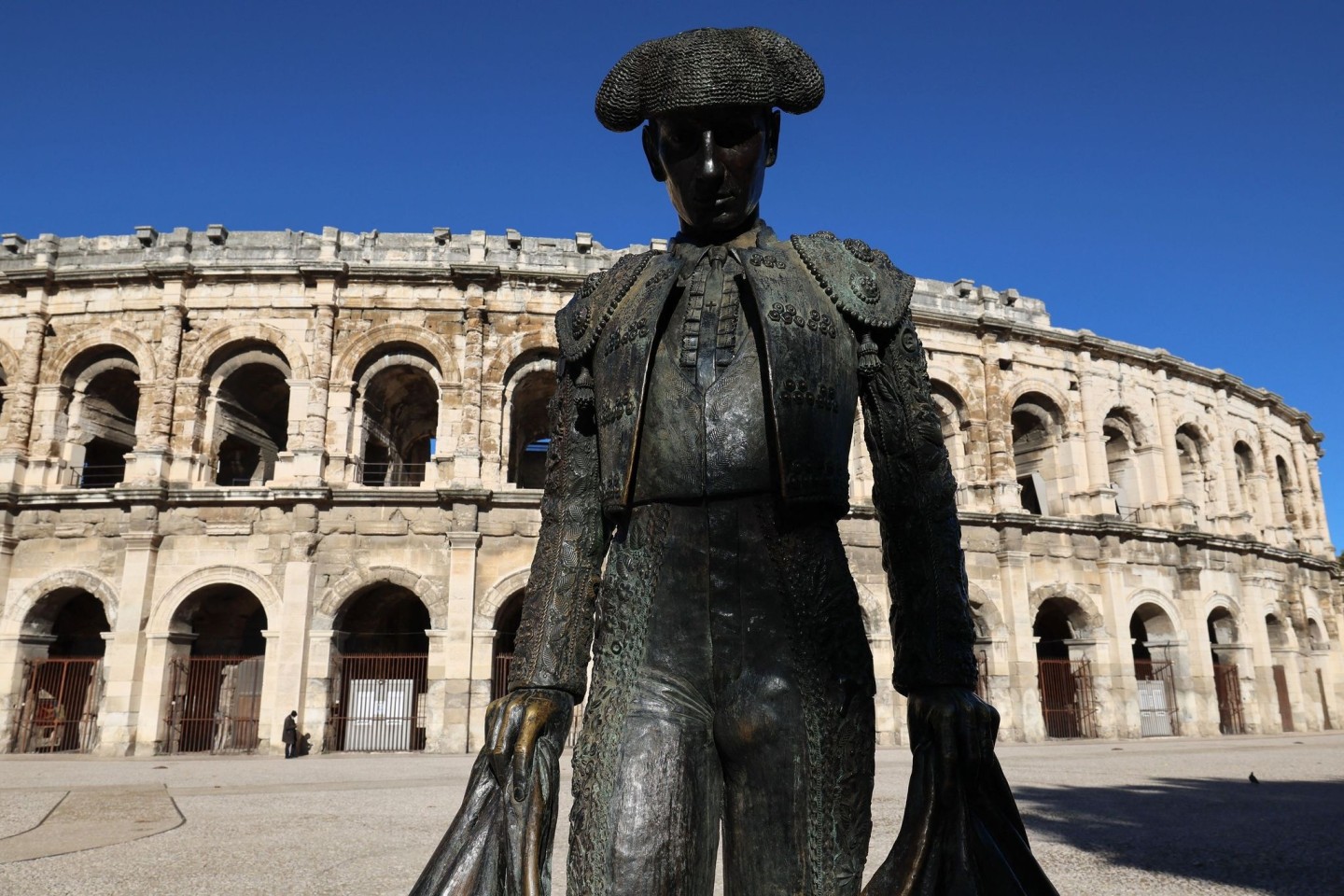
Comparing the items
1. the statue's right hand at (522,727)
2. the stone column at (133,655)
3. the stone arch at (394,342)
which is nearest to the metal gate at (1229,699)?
the stone arch at (394,342)

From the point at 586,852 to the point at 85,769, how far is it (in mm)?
14264

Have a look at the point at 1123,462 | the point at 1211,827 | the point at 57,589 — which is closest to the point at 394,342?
the point at 57,589

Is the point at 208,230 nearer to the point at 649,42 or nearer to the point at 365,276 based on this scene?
the point at 365,276

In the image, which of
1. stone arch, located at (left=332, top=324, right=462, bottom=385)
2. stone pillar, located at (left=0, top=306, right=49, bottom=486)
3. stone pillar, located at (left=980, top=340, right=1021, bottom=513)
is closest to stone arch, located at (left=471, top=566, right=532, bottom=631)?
stone arch, located at (left=332, top=324, right=462, bottom=385)

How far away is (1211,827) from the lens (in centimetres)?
738

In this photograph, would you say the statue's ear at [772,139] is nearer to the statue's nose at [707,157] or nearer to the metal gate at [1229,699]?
the statue's nose at [707,157]

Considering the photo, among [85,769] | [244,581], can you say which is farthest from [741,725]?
[244,581]

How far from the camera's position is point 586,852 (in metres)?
1.59

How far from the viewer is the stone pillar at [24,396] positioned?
1638 cm

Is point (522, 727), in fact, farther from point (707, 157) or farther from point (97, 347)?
point (97, 347)

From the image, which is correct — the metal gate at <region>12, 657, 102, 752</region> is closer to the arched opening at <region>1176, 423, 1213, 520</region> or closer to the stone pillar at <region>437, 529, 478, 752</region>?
→ the stone pillar at <region>437, 529, 478, 752</region>

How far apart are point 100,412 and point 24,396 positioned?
1.74 metres

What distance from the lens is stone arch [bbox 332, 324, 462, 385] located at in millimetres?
17219

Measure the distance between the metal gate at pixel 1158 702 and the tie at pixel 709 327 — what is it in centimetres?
2067
